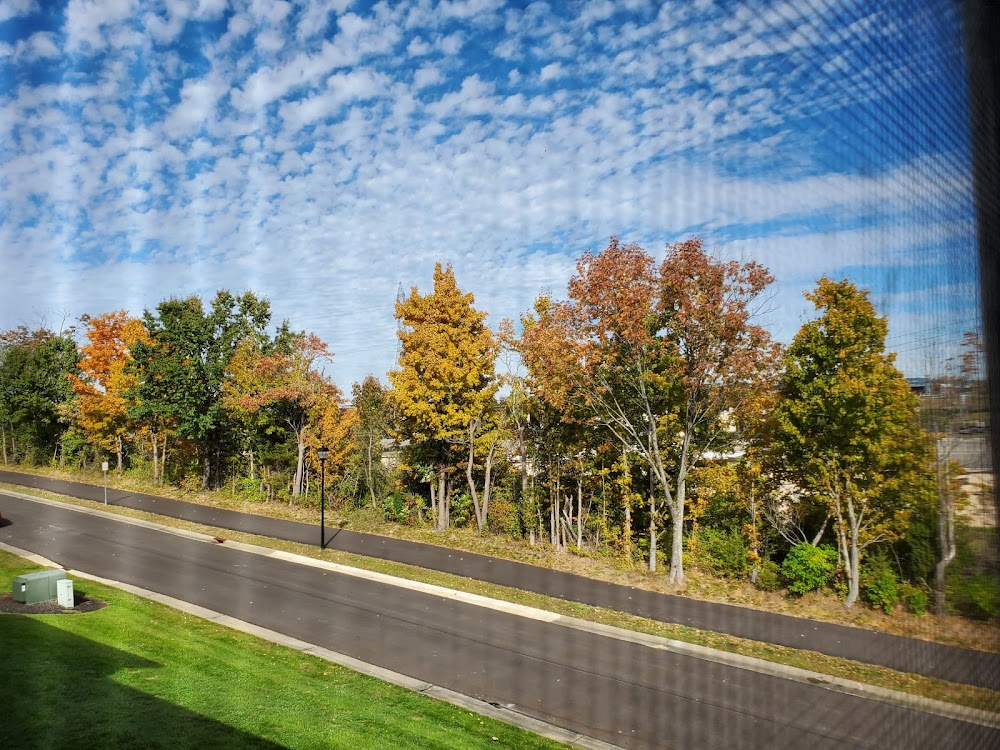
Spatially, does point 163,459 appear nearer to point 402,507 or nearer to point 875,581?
point 402,507

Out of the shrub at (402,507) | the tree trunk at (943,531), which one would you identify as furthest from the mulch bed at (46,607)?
the shrub at (402,507)

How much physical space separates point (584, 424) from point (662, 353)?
290cm

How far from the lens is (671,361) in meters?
11.7

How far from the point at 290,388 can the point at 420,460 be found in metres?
4.71

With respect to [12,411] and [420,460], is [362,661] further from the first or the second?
[12,411]

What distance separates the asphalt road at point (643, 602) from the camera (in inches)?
47.9

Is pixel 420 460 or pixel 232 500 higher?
pixel 420 460

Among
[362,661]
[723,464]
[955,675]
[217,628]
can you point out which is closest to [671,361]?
[723,464]

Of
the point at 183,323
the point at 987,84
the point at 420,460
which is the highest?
the point at 183,323

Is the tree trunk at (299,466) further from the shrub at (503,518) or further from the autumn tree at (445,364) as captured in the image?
the shrub at (503,518)

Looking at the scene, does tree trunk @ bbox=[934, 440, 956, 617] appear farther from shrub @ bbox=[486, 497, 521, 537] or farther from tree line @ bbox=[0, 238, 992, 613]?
shrub @ bbox=[486, 497, 521, 537]

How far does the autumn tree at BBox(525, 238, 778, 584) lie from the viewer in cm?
1071

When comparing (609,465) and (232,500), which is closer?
(609,465)

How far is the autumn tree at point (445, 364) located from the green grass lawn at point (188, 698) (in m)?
8.58
